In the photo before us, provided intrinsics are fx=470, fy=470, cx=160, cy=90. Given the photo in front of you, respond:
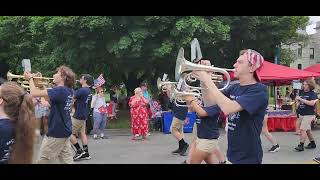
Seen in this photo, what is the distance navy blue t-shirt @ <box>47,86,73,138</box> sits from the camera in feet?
20.5

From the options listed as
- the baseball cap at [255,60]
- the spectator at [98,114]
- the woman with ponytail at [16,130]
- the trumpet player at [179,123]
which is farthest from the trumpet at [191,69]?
the spectator at [98,114]

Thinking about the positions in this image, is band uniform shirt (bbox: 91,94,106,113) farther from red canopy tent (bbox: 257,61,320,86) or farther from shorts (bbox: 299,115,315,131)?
shorts (bbox: 299,115,315,131)

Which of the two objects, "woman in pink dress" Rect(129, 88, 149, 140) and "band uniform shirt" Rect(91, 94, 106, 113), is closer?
"woman in pink dress" Rect(129, 88, 149, 140)

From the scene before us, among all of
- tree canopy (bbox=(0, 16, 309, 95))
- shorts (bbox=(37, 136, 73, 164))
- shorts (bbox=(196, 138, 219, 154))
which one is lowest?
shorts (bbox=(37, 136, 73, 164))

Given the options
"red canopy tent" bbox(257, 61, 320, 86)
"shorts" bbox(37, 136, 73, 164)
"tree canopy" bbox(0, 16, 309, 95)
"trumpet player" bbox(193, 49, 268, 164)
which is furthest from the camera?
"tree canopy" bbox(0, 16, 309, 95)

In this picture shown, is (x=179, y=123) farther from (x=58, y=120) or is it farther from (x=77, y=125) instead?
(x=58, y=120)

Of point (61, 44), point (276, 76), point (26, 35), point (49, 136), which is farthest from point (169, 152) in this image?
point (26, 35)

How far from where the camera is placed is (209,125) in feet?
19.2

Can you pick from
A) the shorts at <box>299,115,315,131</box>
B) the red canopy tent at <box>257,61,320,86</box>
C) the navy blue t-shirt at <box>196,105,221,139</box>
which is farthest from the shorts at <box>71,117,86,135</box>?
the red canopy tent at <box>257,61,320,86</box>

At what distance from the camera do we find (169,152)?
10047 millimetres

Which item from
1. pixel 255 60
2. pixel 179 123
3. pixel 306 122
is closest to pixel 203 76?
pixel 255 60

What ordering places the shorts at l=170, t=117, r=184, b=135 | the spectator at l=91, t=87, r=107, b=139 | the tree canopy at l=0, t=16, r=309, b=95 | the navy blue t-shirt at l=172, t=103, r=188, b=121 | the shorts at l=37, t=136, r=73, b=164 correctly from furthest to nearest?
the tree canopy at l=0, t=16, r=309, b=95 < the spectator at l=91, t=87, r=107, b=139 < the shorts at l=170, t=117, r=184, b=135 < the navy blue t-shirt at l=172, t=103, r=188, b=121 < the shorts at l=37, t=136, r=73, b=164

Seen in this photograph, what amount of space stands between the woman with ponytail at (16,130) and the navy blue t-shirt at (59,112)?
2.84 metres
